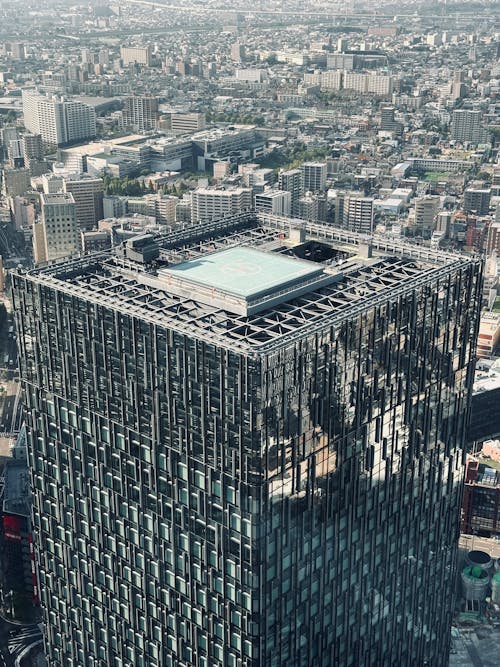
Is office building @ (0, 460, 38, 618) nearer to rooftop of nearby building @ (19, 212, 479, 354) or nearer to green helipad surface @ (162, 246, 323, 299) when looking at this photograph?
rooftop of nearby building @ (19, 212, 479, 354)

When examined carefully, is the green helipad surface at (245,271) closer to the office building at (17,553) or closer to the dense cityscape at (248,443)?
the dense cityscape at (248,443)

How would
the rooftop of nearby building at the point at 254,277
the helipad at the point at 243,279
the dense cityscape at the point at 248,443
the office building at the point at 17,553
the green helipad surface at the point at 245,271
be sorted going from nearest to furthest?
the dense cityscape at the point at 248,443
the rooftop of nearby building at the point at 254,277
the helipad at the point at 243,279
the green helipad surface at the point at 245,271
the office building at the point at 17,553

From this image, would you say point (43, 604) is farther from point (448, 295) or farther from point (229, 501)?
point (448, 295)

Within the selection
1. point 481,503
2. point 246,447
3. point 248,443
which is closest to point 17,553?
point 481,503

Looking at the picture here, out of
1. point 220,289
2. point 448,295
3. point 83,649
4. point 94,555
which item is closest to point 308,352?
point 220,289

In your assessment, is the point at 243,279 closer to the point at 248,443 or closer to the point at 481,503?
the point at 248,443

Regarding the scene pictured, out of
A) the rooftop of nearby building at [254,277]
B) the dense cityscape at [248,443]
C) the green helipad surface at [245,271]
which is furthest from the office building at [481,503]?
the green helipad surface at [245,271]
